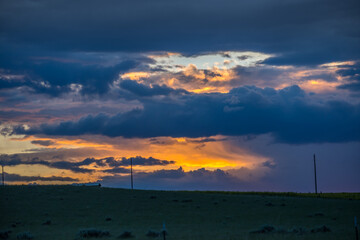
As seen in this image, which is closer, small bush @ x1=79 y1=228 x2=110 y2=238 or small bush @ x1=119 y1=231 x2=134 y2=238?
small bush @ x1=119 y1=231 x2=134 y2=238

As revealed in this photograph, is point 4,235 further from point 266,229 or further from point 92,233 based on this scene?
point 266,229

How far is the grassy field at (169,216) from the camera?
36062 millimetres

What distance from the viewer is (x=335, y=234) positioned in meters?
33.7

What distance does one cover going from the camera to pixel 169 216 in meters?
47.7

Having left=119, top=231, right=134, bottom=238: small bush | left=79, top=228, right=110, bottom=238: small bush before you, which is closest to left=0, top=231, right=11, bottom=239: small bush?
left=79, top=228, right=110, bottom=238: small bush

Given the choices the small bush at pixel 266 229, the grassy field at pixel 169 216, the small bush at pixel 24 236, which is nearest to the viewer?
the small bush at pixel 24 236

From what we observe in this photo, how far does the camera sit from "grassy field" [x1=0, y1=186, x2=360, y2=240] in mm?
36062

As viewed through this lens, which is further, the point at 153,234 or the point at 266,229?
the point at 266,229

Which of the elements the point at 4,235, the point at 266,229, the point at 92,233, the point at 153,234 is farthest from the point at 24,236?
the point at 266,229

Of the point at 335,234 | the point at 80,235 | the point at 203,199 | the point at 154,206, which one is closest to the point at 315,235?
the point at 335,234

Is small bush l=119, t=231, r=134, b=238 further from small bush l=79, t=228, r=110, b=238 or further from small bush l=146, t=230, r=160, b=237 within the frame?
small bush l=79, t=228, r=110, b=238

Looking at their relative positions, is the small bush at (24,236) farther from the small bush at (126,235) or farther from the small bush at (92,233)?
the small bush at (126,235)

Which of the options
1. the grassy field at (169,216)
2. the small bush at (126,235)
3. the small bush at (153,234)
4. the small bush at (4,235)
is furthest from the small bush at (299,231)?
the small bush at (4,235)

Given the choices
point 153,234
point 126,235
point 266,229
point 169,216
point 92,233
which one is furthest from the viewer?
point 169,216
